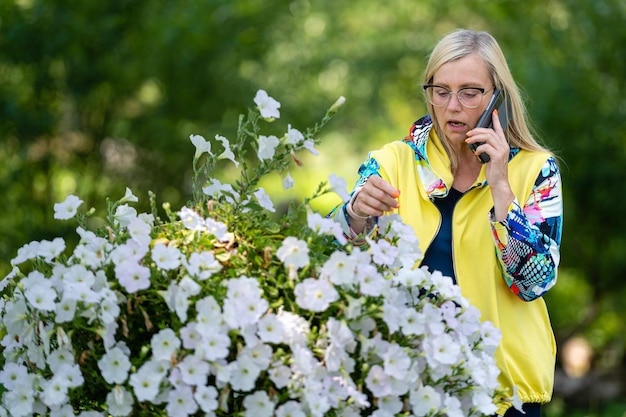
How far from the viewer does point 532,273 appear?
213 cm

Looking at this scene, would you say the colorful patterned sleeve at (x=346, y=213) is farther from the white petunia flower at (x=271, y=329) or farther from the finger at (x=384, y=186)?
the white petunia flower at (x=271, y=329)

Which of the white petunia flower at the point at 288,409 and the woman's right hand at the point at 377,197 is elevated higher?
the woman's right hand at the point at 377,197

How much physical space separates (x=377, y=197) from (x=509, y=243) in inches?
13.2

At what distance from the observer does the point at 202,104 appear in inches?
263

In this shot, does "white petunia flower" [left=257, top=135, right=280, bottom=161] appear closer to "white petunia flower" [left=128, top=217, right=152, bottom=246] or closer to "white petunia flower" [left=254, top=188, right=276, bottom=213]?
"white petunia flower" [left=254, top=188, right=276, bottom=213]

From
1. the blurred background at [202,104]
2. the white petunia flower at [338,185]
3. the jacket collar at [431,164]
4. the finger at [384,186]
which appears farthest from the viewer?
the blurred background at [202,104]

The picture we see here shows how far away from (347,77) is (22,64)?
23.2 feet

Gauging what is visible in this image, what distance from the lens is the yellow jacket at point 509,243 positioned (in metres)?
2.14

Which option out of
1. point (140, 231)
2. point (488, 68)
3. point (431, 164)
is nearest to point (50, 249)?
point (140, 231)

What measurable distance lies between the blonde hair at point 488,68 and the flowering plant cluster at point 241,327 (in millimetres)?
668

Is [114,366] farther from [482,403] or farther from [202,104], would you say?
[202,104]

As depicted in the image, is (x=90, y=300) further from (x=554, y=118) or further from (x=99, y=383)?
(x=554, y=118)

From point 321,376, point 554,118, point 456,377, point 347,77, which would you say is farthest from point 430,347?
point 347,77

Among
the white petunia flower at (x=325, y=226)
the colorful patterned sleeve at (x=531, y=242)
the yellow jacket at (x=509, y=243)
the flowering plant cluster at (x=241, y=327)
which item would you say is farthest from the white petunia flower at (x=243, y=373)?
the colorful patterned sleeve at (x=531, y=242)
